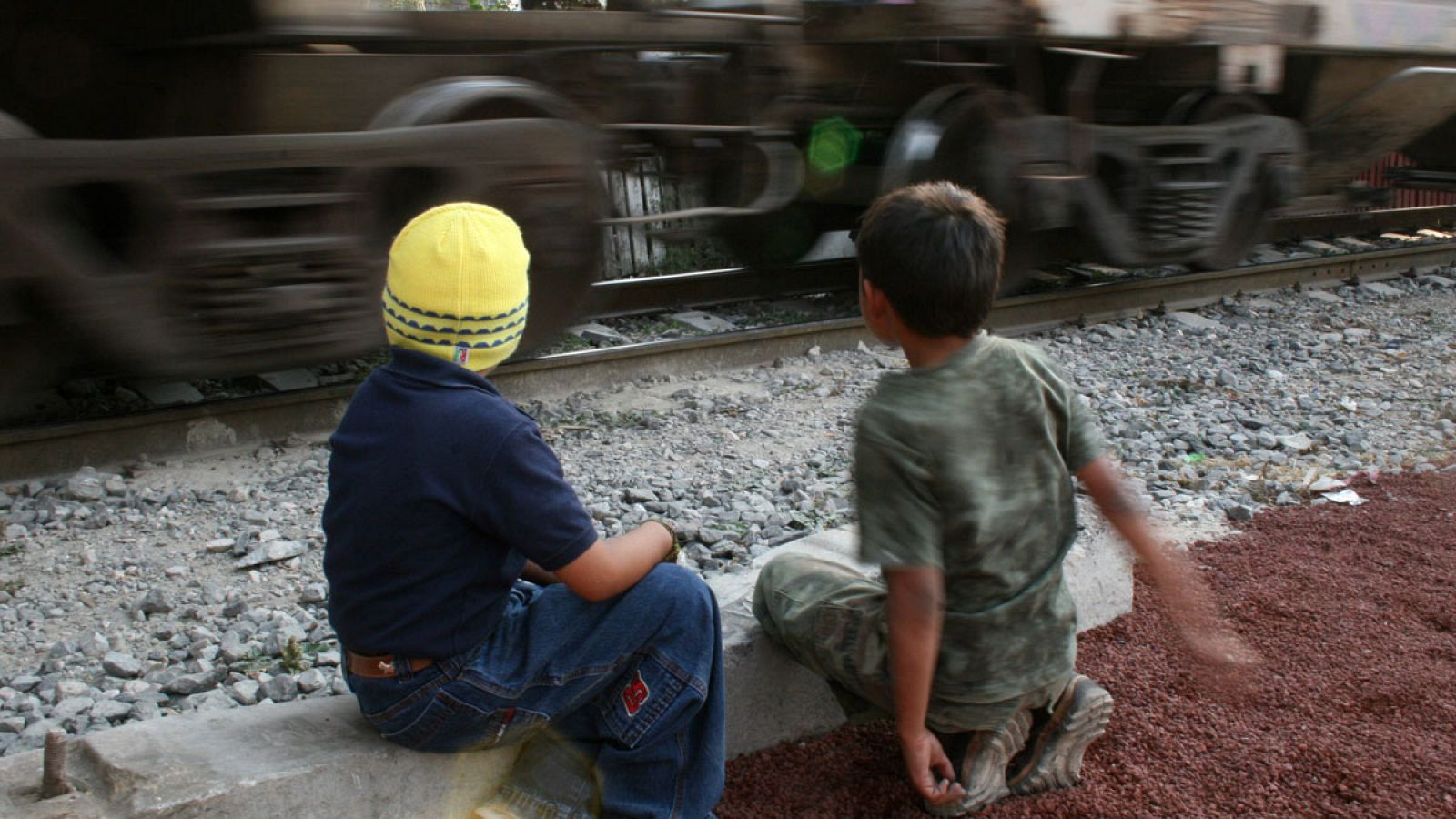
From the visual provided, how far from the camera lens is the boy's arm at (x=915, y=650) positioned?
2029 millimetres

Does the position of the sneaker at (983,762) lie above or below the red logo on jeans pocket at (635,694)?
below

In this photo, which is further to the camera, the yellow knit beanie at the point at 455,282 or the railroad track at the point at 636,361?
the railroad track at the point at 636,361

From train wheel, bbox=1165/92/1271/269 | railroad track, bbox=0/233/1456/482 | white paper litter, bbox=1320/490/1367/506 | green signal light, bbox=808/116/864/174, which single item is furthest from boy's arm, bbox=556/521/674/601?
train wheel, bbox=1165/92/1271/269

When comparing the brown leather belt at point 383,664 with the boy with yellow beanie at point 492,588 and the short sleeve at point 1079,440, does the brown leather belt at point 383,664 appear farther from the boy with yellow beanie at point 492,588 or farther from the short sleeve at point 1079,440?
the short sleeve at point 1079,440

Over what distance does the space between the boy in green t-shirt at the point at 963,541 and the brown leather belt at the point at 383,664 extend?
29.2 inches

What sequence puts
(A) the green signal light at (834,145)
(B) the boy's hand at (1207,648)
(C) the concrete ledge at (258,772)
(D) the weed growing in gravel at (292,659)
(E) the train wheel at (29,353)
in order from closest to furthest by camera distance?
(C) the concrete ledge at (258,772) < (B) the boy's hand at (1207,648) < (D) the weed growing in gravel at (292,659) < (E) the train wheel at (29,353) < (A) the green signal light at (834,145)

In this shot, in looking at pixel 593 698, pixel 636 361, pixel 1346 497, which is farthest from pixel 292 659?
pixel 1346 497

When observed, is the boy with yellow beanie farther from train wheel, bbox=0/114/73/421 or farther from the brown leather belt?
train wheel, bbox=0/114/73/421

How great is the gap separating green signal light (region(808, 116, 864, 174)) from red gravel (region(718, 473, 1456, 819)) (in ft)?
14.5

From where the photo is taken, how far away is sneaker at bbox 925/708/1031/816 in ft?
7.70

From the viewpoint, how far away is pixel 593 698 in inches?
86.2

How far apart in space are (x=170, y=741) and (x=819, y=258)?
7.25 metres

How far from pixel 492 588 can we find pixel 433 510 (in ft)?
0.62

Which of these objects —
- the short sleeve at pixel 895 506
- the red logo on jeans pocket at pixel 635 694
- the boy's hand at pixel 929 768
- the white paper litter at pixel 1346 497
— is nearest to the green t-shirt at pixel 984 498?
the short sleeve at pixel 895 506
